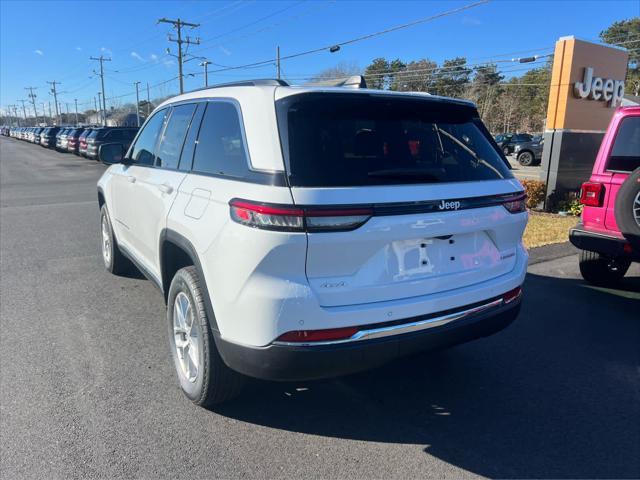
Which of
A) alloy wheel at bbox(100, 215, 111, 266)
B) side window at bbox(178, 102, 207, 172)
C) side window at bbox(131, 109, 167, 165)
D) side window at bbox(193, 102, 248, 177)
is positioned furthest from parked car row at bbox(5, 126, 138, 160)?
side window at bbox(193, 102, 248, 177)

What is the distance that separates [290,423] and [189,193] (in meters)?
1.51

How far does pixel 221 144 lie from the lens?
9.46ft

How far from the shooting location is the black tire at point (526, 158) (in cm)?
2742

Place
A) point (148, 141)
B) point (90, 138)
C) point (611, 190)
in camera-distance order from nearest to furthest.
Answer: point (148, 141) < point (611, 190) < point (90, 138)

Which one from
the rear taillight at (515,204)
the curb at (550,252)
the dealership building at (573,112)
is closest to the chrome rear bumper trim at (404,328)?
the rear taillight at (515,204)

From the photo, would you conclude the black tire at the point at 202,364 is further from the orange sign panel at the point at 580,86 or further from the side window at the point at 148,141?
the orange sign panel at the point at 580,86

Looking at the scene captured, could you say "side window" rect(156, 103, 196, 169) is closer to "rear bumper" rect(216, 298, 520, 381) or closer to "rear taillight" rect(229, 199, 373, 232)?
"rear taillight" rect(229, 199, 373, 232)

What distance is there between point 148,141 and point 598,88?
10846 mm

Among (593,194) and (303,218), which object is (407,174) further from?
(593,194)

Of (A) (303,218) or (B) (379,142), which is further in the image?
(B) (379,142)

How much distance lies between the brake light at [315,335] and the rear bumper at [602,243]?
11.8ft

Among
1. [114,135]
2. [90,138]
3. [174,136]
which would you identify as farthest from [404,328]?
[90,138]

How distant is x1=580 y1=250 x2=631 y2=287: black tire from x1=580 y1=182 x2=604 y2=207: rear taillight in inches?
31.4

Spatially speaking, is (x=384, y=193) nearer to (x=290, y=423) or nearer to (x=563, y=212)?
(x=290, y=423)
